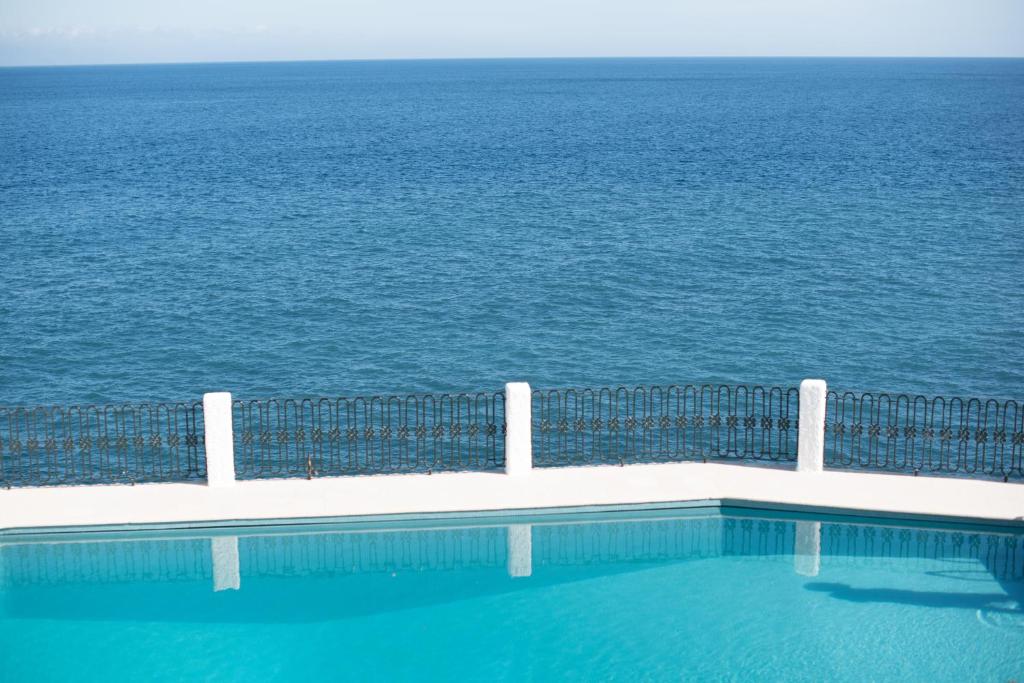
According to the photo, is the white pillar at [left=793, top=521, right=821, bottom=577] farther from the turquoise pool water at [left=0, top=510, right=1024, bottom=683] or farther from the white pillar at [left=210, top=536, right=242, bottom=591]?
the white pillar at [left=210, top=536, right=242, bottom=591]

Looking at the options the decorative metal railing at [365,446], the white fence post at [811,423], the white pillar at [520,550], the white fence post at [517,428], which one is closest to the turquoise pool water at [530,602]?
the white pillar at [520,550]

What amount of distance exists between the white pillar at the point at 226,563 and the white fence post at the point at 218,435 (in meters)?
1.36

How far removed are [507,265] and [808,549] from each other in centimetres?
3041

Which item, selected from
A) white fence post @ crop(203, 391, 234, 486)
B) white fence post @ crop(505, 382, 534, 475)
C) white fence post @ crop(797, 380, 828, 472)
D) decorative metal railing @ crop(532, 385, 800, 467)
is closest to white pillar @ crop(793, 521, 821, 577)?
white fence post @ crop(797, 380, 828, 472)

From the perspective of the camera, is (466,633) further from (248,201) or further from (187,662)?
(248,201)

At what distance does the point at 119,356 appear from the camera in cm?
3428

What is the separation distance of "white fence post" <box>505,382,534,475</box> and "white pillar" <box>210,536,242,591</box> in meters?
4.27

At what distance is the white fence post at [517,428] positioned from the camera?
17469mm

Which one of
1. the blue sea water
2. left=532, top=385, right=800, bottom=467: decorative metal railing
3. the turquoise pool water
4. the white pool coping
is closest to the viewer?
the turquoise pool water

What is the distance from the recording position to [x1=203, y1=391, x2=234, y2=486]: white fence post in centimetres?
1712

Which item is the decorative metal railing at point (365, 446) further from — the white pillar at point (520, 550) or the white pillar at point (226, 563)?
the white pillar at point (226, 563)

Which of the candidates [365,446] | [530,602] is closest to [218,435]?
[530,602]

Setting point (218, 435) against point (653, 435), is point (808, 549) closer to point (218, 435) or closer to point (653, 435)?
point (218, 435)

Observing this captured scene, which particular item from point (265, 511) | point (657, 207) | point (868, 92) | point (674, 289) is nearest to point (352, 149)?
point (657, 207)
